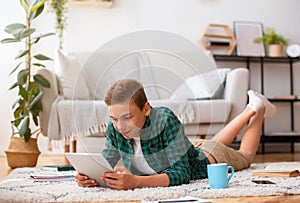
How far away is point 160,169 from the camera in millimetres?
1759

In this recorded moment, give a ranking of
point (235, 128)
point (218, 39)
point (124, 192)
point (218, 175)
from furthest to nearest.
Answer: point (218, 39) → point (235, 128) → point (218, 175) → point (124, 192)

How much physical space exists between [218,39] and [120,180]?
333 cm

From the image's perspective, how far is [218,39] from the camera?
476 cm

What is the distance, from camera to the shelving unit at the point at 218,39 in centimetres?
466

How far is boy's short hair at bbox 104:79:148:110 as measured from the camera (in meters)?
1.63

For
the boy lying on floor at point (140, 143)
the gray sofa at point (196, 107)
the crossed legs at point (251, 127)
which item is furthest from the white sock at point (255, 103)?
the boy lying on floor at point (140, 143)

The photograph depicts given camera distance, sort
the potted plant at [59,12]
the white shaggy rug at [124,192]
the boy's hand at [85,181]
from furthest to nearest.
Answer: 1. the potted plant at [59,12]
2. the boy's hand at [85,181]
3. the white shaggy rug at [124,192]

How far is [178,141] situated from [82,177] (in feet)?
1.16

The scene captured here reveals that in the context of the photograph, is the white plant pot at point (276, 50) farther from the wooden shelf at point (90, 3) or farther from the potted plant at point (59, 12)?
the potted plant at point (59, 12)

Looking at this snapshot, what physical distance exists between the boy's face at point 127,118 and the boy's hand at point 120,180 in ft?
0.45

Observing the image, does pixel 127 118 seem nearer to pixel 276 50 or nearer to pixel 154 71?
pixel 154 71

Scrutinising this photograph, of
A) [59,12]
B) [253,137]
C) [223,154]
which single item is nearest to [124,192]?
[223,154]

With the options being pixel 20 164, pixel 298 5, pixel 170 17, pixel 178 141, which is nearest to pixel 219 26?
pixel 170 17

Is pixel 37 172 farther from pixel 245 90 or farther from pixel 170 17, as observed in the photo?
pixel 170 17
